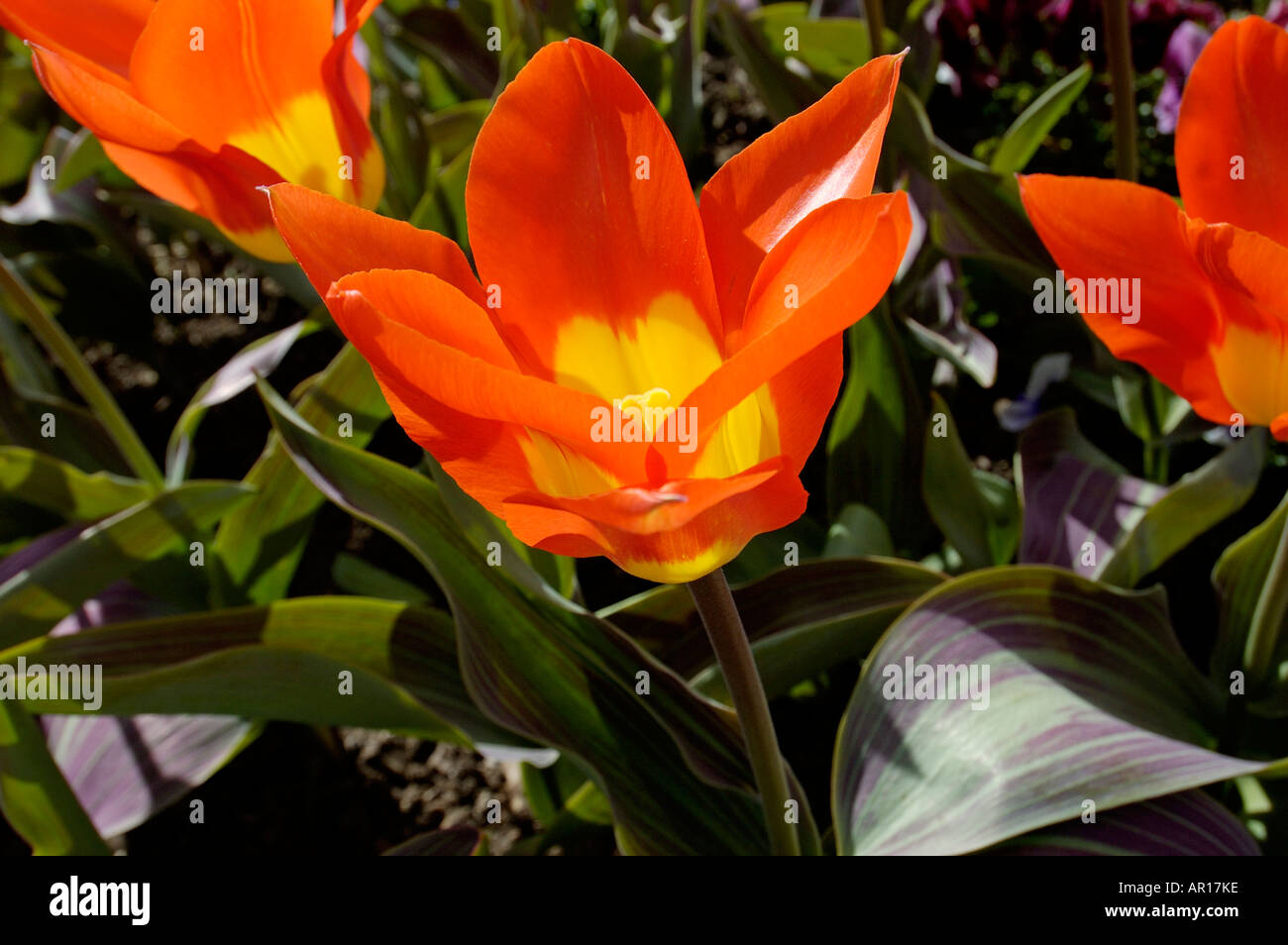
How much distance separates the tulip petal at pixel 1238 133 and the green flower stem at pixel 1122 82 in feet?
1.34

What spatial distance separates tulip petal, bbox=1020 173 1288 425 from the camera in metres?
0.59

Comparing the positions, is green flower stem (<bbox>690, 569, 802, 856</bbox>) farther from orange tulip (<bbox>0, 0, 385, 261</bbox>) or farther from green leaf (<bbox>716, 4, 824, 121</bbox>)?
green leaf (<bbox>716, 4, 824, 121</bbox>)

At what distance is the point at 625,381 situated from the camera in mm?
586

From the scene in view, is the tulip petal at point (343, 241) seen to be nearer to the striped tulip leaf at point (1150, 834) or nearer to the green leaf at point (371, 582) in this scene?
the striped tulip leaf at point (1150, 834)

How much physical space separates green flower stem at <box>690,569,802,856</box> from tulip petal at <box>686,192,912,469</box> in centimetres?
12

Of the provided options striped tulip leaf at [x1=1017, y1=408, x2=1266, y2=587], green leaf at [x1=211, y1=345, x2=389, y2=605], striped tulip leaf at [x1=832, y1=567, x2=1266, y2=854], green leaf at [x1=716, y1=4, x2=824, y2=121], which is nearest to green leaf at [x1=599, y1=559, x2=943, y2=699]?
striped tulip leaf at [x1=832, y1=567, x2=1266, y2=854]

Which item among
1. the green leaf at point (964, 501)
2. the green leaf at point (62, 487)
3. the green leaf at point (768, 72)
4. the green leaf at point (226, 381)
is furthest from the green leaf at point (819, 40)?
the green leaf at point (62, 487)

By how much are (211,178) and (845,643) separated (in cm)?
64

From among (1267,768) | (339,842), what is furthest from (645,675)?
(339,842)

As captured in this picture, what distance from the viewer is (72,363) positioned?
1.12m

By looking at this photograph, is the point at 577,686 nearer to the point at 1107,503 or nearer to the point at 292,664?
the point at 292,664

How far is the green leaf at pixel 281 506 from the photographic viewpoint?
3.54 ft
